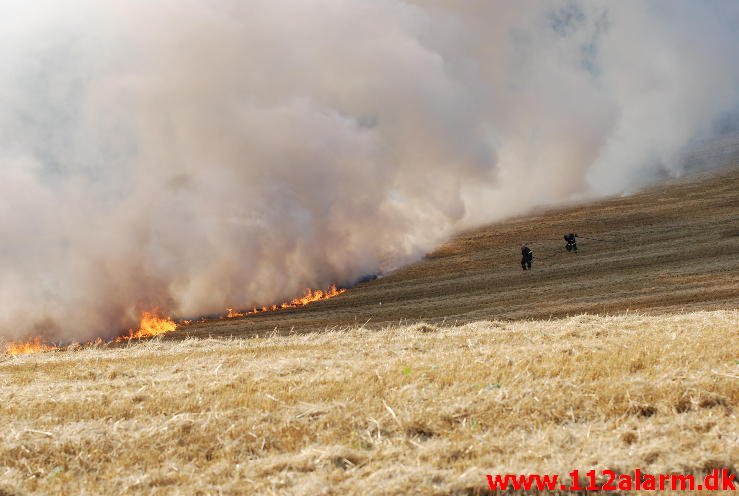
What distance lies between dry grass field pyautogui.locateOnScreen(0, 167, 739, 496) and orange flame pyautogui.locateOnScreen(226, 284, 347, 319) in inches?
623

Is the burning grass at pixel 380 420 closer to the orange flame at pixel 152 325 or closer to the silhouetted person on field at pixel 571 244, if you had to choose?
the orange flame at pixel 152 325

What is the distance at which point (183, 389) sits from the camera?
32.8ft

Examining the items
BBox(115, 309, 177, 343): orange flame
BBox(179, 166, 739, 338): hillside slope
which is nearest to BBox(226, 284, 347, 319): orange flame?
BBox(179, 166, 739, 338): hillside slope

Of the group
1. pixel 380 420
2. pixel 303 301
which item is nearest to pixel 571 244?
pixel 303 301

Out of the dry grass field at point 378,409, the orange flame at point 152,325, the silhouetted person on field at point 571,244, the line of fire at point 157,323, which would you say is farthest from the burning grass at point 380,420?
the silhouetted person on field at point 571,244

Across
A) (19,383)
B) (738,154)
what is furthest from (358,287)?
(738,154)

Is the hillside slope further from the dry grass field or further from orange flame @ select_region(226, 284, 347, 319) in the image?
the dry grass field

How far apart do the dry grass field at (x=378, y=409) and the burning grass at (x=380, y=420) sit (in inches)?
1.1

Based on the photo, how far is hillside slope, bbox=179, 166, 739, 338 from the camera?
947 inches

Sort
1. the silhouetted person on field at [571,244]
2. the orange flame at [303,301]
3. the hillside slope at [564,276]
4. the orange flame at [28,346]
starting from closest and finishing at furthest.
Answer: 1. the hillside slope at [564,276]
2. the orange flame at [28,346]
3. the orange flame at [303,301]
4. the silhouetted person on field at [571,244]

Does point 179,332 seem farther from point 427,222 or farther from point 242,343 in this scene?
point 427,222

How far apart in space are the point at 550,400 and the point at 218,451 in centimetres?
402

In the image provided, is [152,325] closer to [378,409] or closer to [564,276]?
[564,276]

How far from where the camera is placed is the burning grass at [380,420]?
6.03 metres
